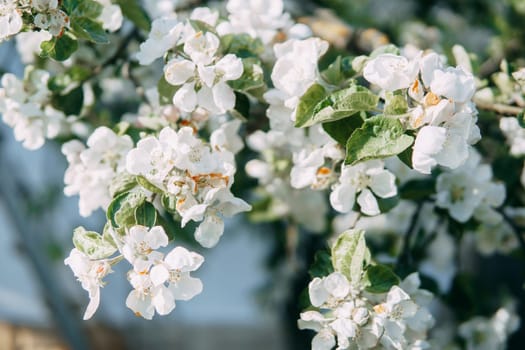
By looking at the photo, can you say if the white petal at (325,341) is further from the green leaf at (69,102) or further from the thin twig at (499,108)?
the green leaf at (69,102)

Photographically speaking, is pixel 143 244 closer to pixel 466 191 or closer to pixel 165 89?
pixel 165 89

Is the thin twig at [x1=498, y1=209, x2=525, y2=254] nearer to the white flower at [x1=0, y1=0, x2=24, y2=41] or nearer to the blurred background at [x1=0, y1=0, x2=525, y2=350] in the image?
the blurred background at [x1=0, y1=0, x2=525, y2=350]

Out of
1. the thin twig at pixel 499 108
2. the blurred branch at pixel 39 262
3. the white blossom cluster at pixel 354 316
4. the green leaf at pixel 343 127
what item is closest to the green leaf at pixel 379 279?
the white blossom cluster at pixel 354 316

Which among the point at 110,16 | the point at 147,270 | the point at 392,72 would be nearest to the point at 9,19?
the point at 110,16

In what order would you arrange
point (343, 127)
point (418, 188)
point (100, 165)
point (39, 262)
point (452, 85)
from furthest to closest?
1. point (39, 262)
2. point (418, 188)
3. point (100, 165)
4. point (343, 127)
5. point (452, 85)

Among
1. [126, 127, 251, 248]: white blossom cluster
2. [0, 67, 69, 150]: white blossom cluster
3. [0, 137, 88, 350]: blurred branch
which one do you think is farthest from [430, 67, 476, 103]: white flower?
[0, 137, 88, 350]: blurred branch

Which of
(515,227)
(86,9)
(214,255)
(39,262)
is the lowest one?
(214,255)
